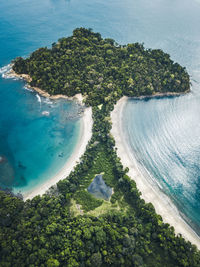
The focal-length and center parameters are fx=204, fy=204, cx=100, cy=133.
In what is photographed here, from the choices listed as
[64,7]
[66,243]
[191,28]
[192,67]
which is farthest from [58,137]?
[64,7]

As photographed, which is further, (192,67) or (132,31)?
(132,31)

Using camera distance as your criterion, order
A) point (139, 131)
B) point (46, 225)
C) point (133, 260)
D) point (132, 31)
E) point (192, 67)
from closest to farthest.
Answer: point (133, 260)
point (46, 225)
point (139, 131)
point (192, 67)
point (132, 31)

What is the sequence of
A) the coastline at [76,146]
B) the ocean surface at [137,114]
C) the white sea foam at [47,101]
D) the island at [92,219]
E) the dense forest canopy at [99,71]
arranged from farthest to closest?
the dense forest canopy at [99,71], the white sea foam at [47,101], the ocean surface at [137,114], the coastline at [76,146], the island at [92,219]

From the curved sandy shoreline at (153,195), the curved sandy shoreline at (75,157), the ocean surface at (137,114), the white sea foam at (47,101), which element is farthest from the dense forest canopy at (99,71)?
the curved sandy shoreline at (153,195)

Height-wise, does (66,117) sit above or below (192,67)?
below

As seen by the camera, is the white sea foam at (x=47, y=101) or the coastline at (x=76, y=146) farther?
the white sea foam at (x=47, y=101)

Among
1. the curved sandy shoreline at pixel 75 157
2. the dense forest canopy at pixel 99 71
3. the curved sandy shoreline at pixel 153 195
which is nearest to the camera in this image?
the curved sandy shoreline at pixel 153 195

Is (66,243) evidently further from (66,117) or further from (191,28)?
(191,28)

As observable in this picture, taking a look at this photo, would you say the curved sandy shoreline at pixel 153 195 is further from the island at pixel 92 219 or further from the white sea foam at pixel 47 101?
the white sea foam at pixel 47 101
